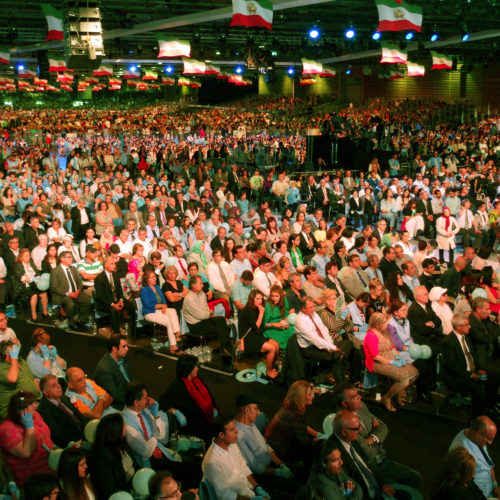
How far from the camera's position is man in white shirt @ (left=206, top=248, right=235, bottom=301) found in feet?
24.8

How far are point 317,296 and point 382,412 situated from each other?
71.7 inches

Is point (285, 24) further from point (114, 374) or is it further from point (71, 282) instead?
point (114, 374)

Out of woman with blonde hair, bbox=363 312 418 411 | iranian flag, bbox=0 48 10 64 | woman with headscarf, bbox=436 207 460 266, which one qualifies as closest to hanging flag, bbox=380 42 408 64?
woman with headscarf, bbox=436 207 460 266

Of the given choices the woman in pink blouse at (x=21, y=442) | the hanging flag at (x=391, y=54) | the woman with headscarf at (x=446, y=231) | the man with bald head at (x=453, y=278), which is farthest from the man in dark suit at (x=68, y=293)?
the hanging flag at (x=391, y=54)

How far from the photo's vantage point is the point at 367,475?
3.85 metres

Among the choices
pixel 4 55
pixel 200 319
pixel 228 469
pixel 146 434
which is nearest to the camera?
pixel 228 469

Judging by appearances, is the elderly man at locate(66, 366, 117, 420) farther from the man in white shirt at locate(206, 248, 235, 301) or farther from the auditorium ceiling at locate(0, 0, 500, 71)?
the auditorium ceiling at locate(0, 0, 500, 71)

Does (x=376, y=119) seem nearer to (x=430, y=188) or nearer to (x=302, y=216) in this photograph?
(x=430, y=188)

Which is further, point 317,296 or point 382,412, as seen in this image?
point 317,296

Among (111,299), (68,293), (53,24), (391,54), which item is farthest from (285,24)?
(111,299)

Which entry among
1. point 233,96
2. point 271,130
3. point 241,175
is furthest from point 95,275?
point 233,96

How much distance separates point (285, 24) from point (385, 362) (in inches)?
718

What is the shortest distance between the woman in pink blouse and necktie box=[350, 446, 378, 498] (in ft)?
6.57

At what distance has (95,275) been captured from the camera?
7.80m
